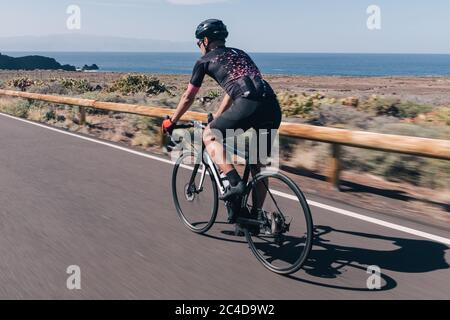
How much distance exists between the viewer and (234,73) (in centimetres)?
477

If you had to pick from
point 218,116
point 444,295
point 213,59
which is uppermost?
point 213,59

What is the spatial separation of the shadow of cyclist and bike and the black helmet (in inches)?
81.2

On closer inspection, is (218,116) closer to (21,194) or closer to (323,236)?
(323,236)

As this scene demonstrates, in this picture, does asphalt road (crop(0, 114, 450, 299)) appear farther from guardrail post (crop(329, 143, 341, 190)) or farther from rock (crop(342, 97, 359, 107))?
rock (crop(342, 97, 359, 107))

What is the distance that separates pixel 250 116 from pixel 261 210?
88 centimetres

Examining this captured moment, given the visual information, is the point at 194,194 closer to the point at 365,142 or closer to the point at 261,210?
the point at 261,210

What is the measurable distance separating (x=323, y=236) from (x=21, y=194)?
430 centimetres

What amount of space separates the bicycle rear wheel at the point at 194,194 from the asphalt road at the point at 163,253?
145mm

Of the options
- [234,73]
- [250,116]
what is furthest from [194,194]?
[234,73]

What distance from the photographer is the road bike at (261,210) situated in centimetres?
457

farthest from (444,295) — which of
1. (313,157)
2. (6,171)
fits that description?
(6,171)

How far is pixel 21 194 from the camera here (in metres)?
7.38
